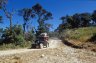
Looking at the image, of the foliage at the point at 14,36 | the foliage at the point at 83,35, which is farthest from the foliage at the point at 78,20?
the foliage at the point at 14,36

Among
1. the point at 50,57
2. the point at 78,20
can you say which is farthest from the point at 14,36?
the point at 78,20

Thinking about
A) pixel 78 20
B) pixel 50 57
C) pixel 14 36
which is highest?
pixel 78 20

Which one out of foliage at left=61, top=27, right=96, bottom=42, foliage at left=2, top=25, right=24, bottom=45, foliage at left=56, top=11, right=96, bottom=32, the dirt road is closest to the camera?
the dirt road

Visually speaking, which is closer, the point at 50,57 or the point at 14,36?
the point at 50,57

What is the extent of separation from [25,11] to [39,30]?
8103mm

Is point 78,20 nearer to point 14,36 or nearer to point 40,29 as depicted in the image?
point 40,29

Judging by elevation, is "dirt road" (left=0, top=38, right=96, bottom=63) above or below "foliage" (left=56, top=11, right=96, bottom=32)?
below

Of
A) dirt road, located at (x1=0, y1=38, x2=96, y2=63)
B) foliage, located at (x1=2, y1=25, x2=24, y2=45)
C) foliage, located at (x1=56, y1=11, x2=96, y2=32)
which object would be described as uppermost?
foliage, located at (x1=56, y1=11, x2=96, y2=32)

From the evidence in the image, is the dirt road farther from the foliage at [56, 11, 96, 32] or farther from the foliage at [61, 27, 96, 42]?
the foliage at [56, 11, 96, 32]

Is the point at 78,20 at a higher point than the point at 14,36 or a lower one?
higher

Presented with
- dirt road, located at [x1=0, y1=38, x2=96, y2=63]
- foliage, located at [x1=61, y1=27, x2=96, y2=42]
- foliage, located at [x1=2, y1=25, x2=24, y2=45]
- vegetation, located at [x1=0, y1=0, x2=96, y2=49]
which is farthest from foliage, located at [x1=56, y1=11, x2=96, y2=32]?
dirt road, located at [x1=0, y1=38, x2=96, y2=63]

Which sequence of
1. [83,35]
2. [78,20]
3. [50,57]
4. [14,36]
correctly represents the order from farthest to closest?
[78,20] → [83,35] → [14,36] → [50,57]

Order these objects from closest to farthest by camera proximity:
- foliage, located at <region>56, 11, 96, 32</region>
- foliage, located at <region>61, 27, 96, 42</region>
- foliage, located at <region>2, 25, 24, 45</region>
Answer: foliage, located at <region>2, 25, 24, 45</region> < foliage, located at <region>61, 27, 96, 42</region> < foliage, located at <region>56, 11, 96, 32</region>

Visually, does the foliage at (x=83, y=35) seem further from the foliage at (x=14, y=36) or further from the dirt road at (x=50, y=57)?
the dirt road at (x=50, y=57)
